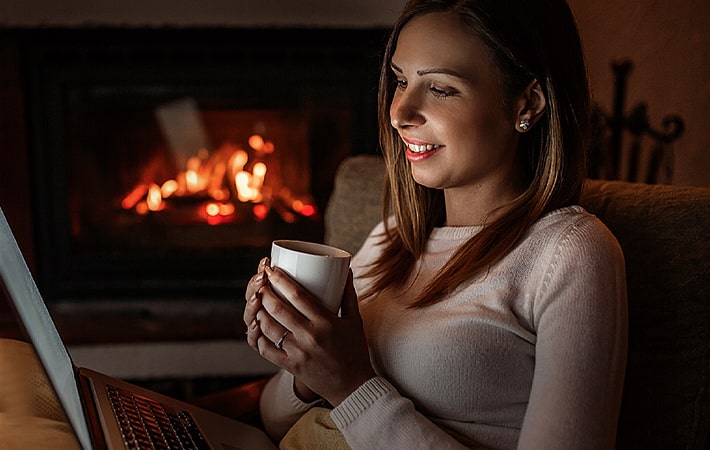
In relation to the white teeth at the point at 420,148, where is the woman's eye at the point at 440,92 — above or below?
above

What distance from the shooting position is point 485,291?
90 centimetres

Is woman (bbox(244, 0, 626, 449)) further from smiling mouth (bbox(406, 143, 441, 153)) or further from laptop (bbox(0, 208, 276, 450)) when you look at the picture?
laptop (bbox(0, 208, 276, 450))

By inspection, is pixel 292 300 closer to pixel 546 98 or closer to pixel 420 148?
pixel 420 148

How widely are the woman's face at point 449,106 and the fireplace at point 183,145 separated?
1.22 meters

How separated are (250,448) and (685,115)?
133cm

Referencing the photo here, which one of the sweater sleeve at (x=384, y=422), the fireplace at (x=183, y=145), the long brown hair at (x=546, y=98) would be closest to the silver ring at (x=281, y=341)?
the sweater sleeve at (x=384, y=422)

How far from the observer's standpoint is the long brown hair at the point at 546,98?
0.89 m

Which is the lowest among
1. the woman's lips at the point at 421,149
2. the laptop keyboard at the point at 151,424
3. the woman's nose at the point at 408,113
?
the laptop keyboard at the point at 151,424

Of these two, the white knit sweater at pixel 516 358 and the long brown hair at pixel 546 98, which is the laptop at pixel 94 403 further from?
the long brown hair at pixel 546 98

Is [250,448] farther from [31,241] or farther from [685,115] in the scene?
[31,241]

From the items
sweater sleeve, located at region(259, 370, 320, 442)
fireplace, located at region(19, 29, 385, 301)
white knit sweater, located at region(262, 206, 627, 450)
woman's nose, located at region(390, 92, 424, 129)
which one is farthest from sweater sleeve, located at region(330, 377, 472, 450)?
fireplace, located at region(19, 29, 385, 301)

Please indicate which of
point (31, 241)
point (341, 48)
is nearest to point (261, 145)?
point (341, 48)

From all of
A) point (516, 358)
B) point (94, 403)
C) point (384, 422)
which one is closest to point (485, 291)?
point (516, 358)

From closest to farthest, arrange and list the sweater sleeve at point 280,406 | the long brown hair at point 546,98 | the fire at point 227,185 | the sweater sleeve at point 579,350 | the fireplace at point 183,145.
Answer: the sweater sleeve at point 579,350 < the long brown hair at point 546,98 < the sweater sleeve at point 280,406 < the fireplace at point 183,145 < the fire at point 227,185
